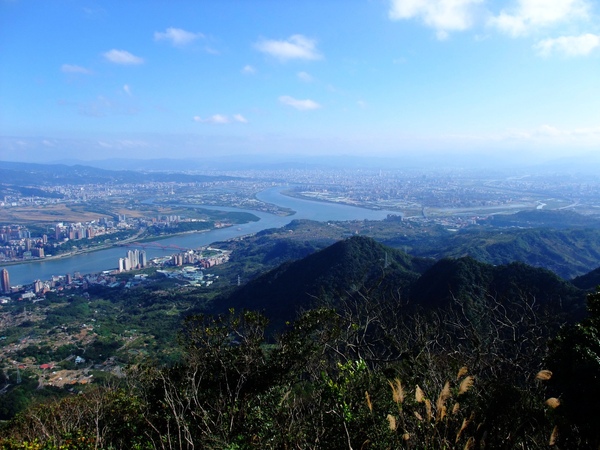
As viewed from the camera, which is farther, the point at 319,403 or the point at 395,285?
the point at 395,285

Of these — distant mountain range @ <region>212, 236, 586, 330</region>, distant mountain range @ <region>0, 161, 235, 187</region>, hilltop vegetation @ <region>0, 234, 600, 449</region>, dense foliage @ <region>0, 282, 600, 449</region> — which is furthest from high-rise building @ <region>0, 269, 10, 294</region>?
distant mountain range @ <region>0, 161, 235, 187</region>

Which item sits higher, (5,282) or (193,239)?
(193,239)

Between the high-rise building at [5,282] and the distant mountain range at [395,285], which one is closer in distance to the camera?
the distant mountain range at [395,285]

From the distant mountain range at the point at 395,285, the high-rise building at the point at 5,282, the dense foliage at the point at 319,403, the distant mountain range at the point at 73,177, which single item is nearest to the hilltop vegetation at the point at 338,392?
the dense foliage at the point at 319,403

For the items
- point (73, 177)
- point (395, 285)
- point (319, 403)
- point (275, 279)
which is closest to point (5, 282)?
point (275, 279)

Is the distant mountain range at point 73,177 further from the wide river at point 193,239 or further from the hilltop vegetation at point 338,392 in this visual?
the hilltop vegetation at point 338,392

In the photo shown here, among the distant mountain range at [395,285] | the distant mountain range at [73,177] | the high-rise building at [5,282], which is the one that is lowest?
the high-rise building at [5,282]

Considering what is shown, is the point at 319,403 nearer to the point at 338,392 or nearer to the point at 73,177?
the point at 338,392

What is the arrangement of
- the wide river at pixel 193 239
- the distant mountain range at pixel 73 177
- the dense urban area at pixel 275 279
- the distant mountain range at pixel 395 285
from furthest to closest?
the distant mountain range at pixel 73 177, the wide river at pixel 193 239, the distant mountain range at pixel 395 285, the dense urban area at pixel 275 279

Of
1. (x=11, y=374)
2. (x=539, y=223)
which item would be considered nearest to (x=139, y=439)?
(x=11, y=374)
